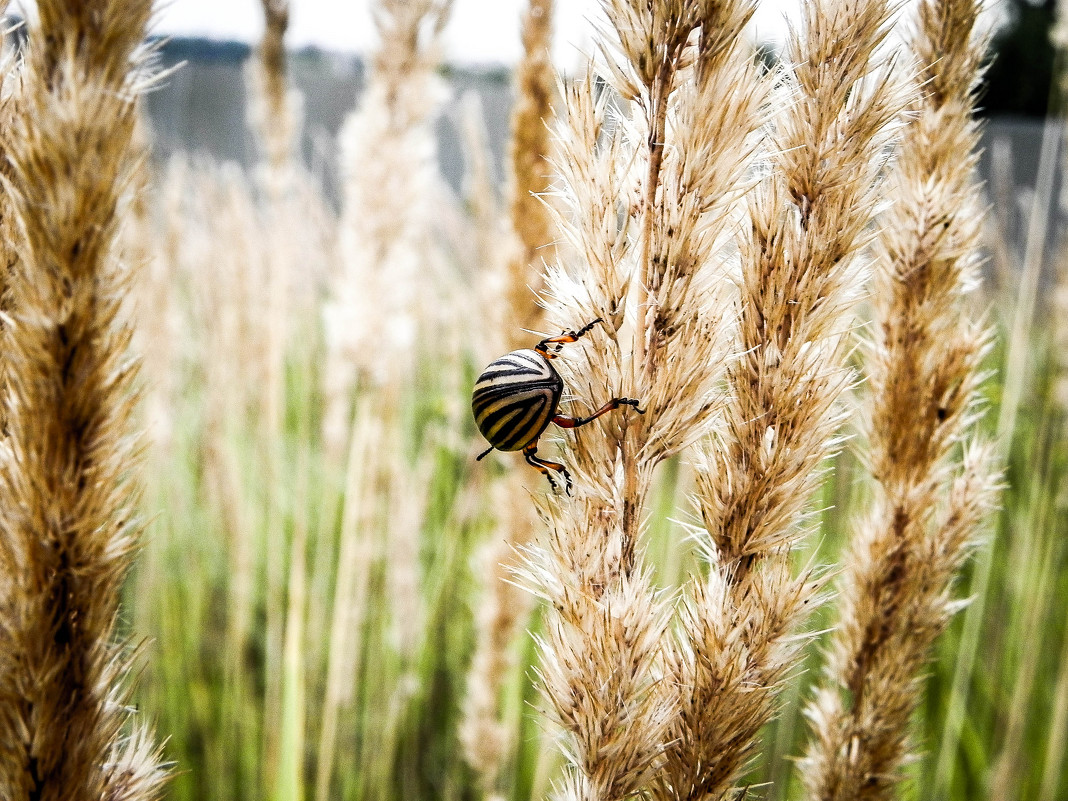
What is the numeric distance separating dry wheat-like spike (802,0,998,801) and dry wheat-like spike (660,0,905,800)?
171 mm

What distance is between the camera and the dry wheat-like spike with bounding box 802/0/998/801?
2.52ft

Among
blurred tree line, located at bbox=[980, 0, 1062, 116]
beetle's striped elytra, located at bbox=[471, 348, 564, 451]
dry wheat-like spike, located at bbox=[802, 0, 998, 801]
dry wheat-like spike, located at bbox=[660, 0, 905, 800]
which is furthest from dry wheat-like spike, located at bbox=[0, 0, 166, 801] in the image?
blurred tree line, located at bbox=[980, 0, 1062, 116]

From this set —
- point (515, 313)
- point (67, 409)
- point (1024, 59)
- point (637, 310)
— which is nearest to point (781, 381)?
point (637, 310)

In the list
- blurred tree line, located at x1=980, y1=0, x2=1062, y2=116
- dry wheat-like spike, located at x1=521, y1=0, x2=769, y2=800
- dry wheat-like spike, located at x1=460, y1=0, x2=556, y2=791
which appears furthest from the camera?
blurred tree line, located at x1=980, y1=0, x2=1062, y2=116

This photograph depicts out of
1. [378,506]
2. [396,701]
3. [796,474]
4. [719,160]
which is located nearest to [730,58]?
[719,160]

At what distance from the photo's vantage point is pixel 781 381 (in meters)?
0.61

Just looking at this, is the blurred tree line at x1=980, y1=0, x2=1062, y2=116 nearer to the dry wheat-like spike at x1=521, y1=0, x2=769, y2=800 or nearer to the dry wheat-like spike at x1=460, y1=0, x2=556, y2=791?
the dry wheat-like spike at x1=460, y1=0, x2=556, y2=791

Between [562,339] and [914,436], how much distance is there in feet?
1.30

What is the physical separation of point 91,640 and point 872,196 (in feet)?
Result: 2.24

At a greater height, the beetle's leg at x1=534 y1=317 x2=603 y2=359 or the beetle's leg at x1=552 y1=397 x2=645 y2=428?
the beetle's leg at x1=534 y1=317 x2=603 y2=359

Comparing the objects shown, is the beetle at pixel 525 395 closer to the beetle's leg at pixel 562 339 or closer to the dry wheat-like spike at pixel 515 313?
the beetle's leg at pixel 562 339

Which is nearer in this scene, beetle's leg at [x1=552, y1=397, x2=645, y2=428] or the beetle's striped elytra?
beetle's leg at [x1=552, y1=397, x2=645, y2=428]

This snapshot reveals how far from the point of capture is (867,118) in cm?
60

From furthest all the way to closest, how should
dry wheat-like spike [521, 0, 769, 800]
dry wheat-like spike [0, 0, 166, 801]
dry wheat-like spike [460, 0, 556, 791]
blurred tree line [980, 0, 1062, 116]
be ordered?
blurred tree line [980, 0, 1062, 116] < dry wheat-like spike [460, 0, 556, 791] < dry wheat-like spike [521, 0, 769, 800] < dry wheat-like spike [0, 0, 166, 801]
